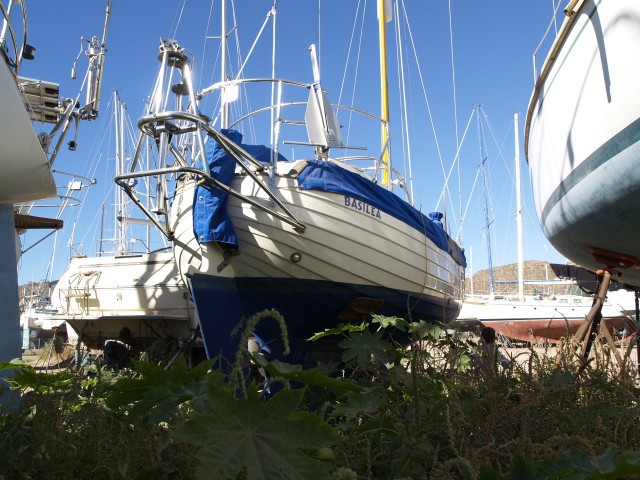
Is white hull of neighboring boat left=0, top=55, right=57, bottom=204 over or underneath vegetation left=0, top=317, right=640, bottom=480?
over

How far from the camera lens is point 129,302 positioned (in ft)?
24.1

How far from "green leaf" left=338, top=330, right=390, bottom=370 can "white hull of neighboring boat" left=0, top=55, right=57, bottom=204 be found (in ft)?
7.93

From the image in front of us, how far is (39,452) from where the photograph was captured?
5.10 ft

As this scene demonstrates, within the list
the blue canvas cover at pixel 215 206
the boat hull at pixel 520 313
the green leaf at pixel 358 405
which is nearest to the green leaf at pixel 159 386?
the green leaf at pixel 358 405

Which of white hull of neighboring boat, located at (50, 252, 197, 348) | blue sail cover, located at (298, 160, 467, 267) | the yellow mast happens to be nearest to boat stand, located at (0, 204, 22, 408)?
blue sail cover, located at (298, 160, 467, 267)

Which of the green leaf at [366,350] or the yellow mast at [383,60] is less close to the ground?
the yellow mast at [383,60]

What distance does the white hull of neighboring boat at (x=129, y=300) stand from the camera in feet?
23.3

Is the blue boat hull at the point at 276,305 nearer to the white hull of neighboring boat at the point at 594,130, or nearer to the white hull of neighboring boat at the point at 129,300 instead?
the white hull of neighboring boat at the point at 594,130

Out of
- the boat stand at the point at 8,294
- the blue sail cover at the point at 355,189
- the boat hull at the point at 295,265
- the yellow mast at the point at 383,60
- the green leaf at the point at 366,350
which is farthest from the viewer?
the yellow mast at the point at 383,60

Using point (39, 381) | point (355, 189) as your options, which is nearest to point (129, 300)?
point (355, 189)

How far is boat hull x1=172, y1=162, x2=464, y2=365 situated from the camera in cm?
481

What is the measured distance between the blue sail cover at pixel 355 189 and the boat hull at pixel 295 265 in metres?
0.06

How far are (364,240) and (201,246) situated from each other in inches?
59.4

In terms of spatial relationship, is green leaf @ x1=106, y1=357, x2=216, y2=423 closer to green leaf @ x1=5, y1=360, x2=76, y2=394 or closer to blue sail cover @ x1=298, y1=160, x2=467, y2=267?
green leaf @ x1=5, y1=360, x2=76, y2=394
